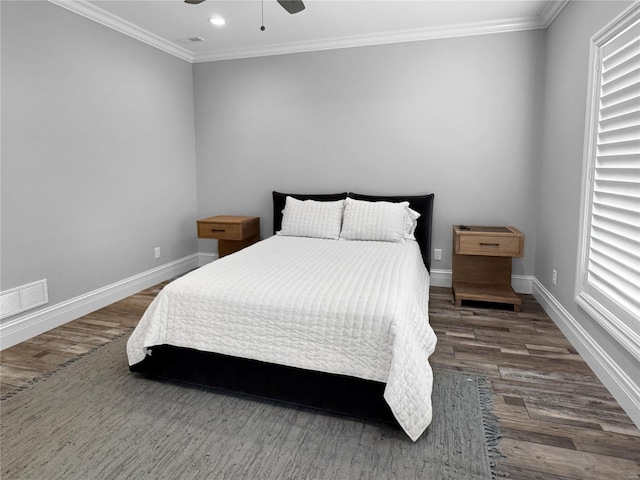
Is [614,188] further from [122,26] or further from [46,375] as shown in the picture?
[122,26]

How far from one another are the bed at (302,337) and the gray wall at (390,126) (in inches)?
65.4

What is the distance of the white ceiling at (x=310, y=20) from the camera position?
3301 millimetres

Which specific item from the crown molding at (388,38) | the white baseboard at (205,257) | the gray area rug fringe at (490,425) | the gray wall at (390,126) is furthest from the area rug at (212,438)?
the crown molding at (388,38)

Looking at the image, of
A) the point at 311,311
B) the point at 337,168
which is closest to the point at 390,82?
the point at 337,168

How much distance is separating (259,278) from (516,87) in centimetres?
310

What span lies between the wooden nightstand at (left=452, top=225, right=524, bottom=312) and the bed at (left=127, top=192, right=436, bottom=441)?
1025 millimetres

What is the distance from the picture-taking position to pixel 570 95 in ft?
9.89

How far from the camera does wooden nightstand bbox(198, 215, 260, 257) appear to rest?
432cm

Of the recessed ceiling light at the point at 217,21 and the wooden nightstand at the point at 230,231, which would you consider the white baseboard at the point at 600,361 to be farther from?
the recessed ceiling light at the point at 217,21

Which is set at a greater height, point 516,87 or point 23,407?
point 516,87

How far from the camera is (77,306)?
336 centimetres

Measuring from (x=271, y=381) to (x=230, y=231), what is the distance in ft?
8.14

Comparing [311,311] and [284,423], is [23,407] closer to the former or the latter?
[284,423]

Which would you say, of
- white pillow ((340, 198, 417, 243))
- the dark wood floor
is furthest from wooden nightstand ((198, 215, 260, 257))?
white pillow ((340, 198, 417, 243))
